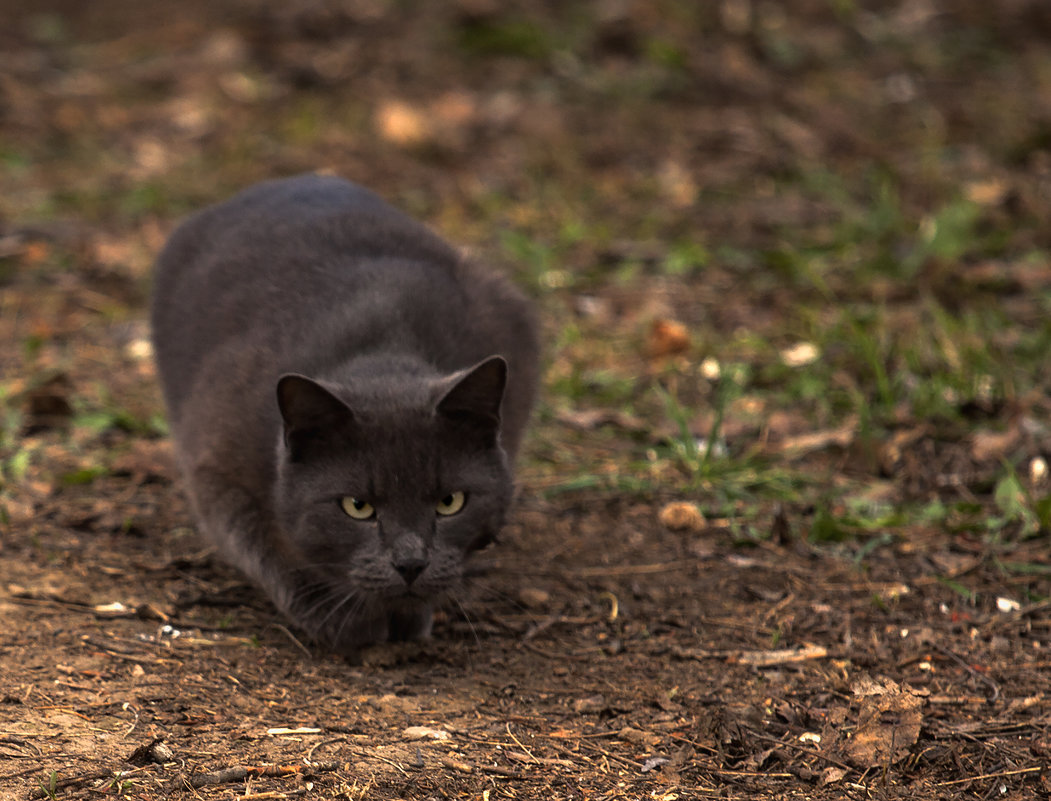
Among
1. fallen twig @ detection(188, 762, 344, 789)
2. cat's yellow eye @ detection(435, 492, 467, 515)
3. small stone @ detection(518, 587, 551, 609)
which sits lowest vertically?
small stone @ detection(518, 587, 551, 609)

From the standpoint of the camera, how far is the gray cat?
299 centimetres

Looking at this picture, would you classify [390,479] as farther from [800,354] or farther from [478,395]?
[800,354]

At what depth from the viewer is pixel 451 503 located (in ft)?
10.1

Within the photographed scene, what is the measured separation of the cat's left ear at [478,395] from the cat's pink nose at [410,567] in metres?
0.37

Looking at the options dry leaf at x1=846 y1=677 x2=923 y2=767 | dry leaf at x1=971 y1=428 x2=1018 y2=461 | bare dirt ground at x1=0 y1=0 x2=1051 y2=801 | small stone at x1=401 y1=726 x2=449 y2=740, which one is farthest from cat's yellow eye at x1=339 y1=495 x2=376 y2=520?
dry leaf at x1=971 y1=428 x2=1018 y2=461

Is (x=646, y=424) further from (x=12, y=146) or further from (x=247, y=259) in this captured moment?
(x=12, y=146)

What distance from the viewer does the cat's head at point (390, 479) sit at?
2953 millimetres

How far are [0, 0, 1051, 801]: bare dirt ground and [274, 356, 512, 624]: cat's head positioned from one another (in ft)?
1.02

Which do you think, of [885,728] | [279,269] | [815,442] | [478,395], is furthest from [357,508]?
[815,442]

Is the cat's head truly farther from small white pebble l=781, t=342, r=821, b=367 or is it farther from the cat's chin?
small white pebble l=781, t=342, r=821, b=367

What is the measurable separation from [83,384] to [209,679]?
7.80ft

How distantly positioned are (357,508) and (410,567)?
0.70 ft

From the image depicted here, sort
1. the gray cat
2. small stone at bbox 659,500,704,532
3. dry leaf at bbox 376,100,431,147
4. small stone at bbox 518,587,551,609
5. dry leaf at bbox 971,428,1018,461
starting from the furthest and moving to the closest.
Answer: dry leaf at bbox 376,100,431,147
dry leaf at bbox 971,428,1018,461
small stone at bbox 659,500,704,532
small stone at bbox 518,587,551,609
the gray cat

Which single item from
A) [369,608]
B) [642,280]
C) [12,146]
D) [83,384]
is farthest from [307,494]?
[12,146]
